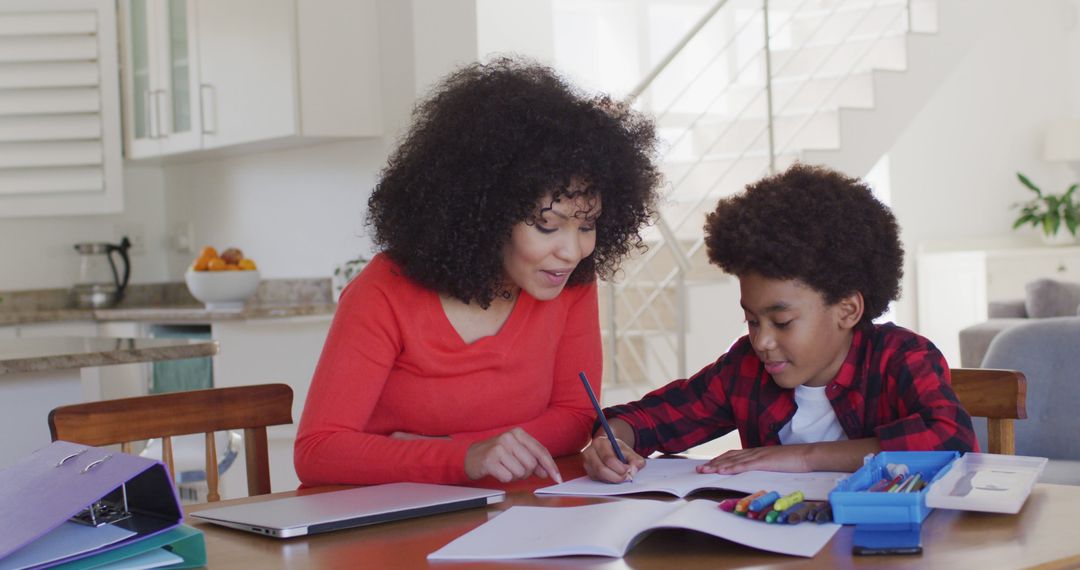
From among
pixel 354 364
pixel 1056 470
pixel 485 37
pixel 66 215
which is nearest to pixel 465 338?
pixel 354 364

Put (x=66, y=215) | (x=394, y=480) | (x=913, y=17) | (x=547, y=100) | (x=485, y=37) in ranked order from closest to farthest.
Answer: (x=394, y=480), (x=547, y=100), (x=66, y=215), (x=913, y=17), (x=485, y=37)

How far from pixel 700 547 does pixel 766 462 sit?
334 millimetres

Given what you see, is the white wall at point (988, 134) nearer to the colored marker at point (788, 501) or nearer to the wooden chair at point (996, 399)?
the wooden chair at point (996, 399)

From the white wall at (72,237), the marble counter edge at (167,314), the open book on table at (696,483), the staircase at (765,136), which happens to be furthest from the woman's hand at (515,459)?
the white wall at (72,237)

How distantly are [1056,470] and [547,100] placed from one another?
153 cm

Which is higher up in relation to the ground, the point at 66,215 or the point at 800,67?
the point at 800,67

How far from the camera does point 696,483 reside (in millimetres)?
1242

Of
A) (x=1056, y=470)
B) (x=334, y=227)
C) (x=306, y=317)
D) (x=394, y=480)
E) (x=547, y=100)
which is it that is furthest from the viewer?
(x=334, y=227)

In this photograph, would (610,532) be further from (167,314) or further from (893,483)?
(167,314)

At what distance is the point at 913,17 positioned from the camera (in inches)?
231

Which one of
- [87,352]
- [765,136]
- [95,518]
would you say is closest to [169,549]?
[95,518]

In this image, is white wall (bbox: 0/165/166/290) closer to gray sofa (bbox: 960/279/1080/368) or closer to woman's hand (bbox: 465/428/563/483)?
gray sofa (bbox: 960/279/1080/368)

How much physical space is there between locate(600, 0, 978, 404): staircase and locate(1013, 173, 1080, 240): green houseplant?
2.29 metres

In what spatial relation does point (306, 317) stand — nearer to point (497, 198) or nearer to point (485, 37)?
point (497, 198)
